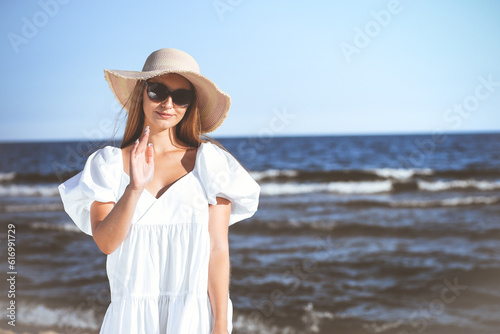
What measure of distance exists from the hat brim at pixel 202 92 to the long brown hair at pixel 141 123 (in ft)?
0.12

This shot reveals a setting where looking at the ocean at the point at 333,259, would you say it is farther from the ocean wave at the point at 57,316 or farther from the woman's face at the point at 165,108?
the woman's face at the point at 165,108

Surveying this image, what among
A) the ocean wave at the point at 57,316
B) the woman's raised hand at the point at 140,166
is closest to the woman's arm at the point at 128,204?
the woman's raised hand at the point at 140,166

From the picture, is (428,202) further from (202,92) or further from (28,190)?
(202,92)

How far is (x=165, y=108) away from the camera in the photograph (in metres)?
1.86

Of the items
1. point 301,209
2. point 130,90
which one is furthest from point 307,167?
point 130,90

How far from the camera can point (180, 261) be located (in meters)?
1.78

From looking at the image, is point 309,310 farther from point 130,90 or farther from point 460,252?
point 130,90

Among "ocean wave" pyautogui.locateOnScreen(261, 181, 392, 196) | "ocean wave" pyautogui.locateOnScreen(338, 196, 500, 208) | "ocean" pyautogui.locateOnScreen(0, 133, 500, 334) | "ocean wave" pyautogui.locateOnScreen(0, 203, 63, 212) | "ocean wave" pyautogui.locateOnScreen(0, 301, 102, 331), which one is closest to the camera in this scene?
"ocean wave" pyautogui.locateOnScreen(0, 301, 102, 331)

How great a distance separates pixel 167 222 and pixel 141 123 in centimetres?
41

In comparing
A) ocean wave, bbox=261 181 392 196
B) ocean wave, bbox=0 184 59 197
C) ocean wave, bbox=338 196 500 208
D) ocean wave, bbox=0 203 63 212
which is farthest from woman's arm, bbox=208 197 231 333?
ocean wave, bbox=0 184 59 197

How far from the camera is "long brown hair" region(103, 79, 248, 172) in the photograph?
1.96 metres

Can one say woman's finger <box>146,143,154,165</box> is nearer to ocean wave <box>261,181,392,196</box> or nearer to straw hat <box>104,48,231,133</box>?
straw hat <box>104,48,231,133</box>

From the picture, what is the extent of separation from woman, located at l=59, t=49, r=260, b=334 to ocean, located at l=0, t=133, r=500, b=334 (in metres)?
0.46

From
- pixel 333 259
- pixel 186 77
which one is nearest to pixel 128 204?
pixel 186 77
